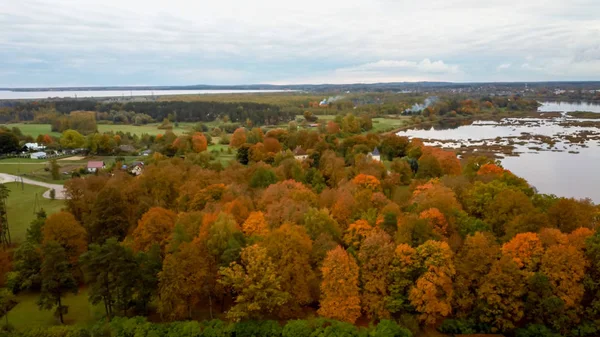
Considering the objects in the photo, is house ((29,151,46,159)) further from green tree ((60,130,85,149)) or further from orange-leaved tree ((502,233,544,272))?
orange-leaved tree ((502,233,544,272))

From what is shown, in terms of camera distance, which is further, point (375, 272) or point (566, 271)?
point (375, 272)

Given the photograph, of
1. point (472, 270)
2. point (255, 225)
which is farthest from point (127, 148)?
point (472, 270)

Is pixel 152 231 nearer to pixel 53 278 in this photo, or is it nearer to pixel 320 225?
pixel 53 278

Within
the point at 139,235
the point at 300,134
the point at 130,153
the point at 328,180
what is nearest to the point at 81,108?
the point at 130,153

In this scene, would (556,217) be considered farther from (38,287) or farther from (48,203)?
(48,203)

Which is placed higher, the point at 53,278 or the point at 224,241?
the point at 224,241

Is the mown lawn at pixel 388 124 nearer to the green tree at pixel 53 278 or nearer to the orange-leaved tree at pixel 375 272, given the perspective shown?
the orange-leaved tree at pixel 375 272
